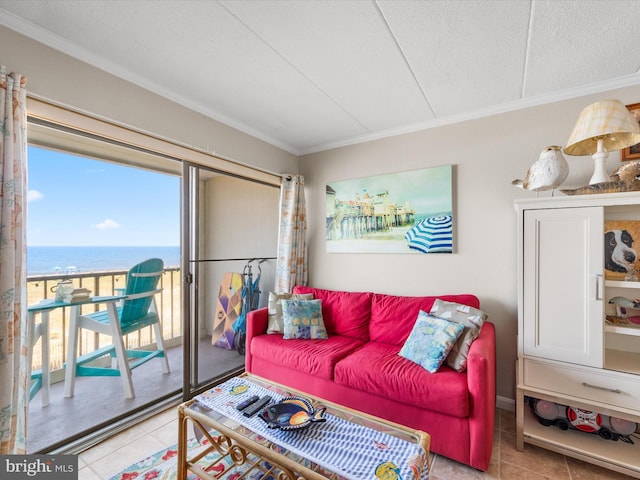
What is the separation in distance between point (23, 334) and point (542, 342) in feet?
9.71

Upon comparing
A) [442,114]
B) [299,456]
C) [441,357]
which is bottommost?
[299,456]

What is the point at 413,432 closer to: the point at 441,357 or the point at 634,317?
the point at 441,357

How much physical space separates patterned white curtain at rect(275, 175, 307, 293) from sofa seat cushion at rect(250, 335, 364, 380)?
2.34 ft

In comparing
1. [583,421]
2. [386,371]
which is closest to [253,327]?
[386,371]

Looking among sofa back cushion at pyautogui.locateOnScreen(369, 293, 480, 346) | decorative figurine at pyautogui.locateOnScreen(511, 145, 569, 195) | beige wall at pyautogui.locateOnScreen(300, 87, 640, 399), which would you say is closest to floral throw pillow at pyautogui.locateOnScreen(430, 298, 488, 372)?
sofa back cushion at pyautogui.locateOnScreen(369, 293, 480, 346)

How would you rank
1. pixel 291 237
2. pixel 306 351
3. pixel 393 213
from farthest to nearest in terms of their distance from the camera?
pixel 291 237 → pixel 393 213 → pixel 306 351

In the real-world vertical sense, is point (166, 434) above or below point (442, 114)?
below

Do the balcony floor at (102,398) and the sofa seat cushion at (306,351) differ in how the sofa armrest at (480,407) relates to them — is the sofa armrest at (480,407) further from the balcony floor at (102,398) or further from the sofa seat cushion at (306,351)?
the balcony floor at (102,398)

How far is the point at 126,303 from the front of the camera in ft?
7.84

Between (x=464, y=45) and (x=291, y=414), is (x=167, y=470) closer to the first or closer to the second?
(x=291, y=414)

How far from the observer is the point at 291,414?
1.42 m

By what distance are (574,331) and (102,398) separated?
336 cm

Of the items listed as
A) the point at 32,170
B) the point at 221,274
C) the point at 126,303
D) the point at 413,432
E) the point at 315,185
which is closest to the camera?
the point at 413,432

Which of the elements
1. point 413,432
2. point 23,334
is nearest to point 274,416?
point 413,432
